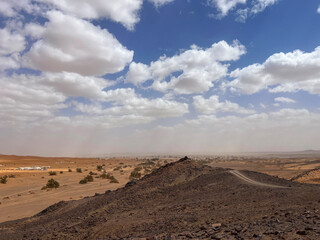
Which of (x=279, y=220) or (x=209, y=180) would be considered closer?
(x=279, y=220)

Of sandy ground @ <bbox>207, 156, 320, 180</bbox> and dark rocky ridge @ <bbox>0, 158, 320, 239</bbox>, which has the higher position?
dark rocky ridge @ <bbox>0, 158, 320, 239</bbox>

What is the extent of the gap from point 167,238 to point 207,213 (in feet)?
13.3

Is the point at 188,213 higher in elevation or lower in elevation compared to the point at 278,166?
higher

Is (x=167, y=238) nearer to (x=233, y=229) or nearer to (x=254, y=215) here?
(x=233, y=229)

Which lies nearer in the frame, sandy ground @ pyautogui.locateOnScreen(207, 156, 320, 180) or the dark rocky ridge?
the dark rocky ridge

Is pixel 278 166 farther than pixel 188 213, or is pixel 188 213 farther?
pixel 278 166

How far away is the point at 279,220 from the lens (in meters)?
8.41

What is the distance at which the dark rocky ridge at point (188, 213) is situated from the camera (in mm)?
8047

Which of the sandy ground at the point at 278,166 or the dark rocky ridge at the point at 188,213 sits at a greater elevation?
the dark rocky ridge at the point at 188,213

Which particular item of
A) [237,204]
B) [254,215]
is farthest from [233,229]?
[237,204]

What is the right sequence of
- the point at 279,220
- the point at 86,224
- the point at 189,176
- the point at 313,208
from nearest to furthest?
the point at 279,220
the point at 313,208
the point at 86,224
the point at 189,176

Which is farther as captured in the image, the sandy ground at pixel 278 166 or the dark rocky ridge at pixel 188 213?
the sandy ground at pixel 278 166

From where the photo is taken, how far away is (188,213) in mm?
12031

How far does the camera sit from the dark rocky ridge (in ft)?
26.4
